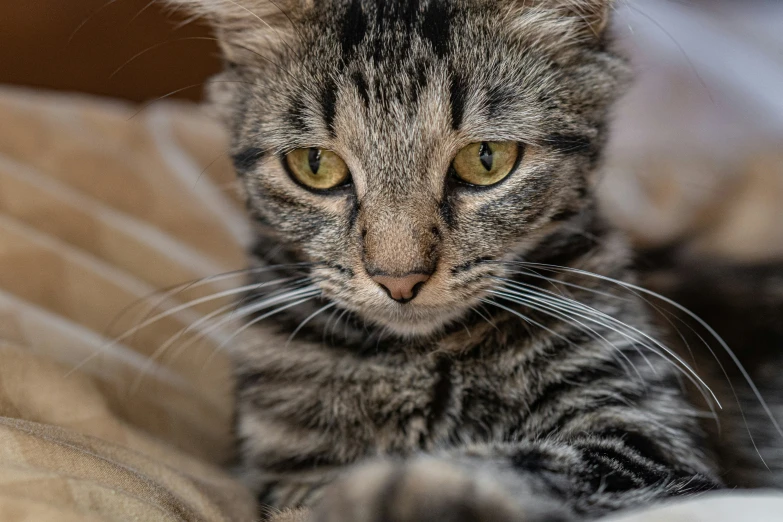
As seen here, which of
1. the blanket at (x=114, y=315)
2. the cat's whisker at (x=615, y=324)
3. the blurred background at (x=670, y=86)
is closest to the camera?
the blanket at (x=114, y=315)

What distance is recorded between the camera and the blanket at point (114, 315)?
2.76 ft

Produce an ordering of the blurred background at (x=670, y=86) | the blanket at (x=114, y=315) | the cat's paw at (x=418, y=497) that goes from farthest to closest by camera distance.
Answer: the blurred background at (x=670, y=86) → the blanket at (x=114, y=315) → the cat's paw at (x=418, y=497)

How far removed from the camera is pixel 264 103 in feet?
3.42

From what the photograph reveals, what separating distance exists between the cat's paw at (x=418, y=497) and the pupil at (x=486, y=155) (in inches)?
16.7

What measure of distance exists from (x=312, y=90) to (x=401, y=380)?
42 cm

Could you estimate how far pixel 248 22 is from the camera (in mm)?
1097

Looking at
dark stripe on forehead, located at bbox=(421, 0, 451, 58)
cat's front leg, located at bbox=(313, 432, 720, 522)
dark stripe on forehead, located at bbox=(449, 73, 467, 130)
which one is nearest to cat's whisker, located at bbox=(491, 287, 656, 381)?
cat's front leg, located at bbox=(313, 432, 720, 522)

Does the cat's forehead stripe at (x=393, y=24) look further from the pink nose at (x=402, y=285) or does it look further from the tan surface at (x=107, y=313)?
the tan surface at (x=107, y=313)

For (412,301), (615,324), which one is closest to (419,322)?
(412,301)

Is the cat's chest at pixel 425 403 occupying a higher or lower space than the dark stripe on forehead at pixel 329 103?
lower

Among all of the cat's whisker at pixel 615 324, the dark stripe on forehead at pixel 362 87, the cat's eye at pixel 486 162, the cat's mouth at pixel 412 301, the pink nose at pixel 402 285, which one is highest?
the dark stripe on forehead at pixel 362 87

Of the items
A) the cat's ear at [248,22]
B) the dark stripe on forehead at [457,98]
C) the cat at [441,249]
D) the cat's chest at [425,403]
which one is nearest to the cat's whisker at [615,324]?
the cat at [441,249]

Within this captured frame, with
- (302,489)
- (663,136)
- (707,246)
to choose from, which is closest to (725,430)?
(707,246)

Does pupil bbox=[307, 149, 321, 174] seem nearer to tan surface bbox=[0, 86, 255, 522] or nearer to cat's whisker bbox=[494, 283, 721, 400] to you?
cat's whisker bbox=[494, 283, 721, 400]
